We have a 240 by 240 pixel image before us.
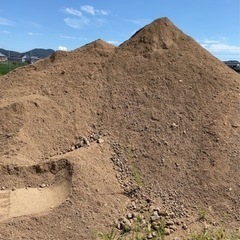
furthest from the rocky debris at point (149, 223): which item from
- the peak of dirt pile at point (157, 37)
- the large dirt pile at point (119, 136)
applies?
the peak of dirt pile at point (157, 37)

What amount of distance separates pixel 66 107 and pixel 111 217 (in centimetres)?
263

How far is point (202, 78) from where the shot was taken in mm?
7082

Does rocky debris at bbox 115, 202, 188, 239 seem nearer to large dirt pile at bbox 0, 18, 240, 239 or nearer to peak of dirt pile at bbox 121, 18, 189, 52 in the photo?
large dirt pile at bbox 0, 18, 240, 239

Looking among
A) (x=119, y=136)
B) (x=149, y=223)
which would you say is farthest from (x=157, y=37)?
(x=149, y=223)

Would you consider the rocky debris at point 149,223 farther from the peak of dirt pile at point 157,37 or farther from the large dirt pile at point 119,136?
the peak of dirt pile at point 157,37

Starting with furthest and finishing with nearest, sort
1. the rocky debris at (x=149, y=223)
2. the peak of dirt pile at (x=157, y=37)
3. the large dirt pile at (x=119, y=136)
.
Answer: the peak of dirt pile at (x=157, y=37) < the large dirt pile at (x=119, y=136) < the rocky debris at (x=149, y=223)

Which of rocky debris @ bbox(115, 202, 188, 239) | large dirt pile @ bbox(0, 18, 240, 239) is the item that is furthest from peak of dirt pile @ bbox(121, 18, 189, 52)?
rocky debris @ bbox(115, 202, 188, 239)

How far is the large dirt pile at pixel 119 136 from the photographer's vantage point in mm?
5188

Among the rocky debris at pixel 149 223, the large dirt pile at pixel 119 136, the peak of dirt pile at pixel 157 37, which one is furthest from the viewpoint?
the peak of dirt pile at pixel 157 37

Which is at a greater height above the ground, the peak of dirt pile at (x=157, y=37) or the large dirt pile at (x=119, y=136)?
the peak of dirt pile at (x=157, y=37)

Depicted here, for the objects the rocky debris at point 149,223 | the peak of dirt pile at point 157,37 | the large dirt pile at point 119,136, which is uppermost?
the peak of dirt pile at point 157,37

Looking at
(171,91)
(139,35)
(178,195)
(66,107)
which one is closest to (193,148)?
(178,195)

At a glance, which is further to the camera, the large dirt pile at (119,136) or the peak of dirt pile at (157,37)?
the peak of dirt pile at (157,37)

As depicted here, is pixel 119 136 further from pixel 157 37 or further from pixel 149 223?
pixel 157 37
